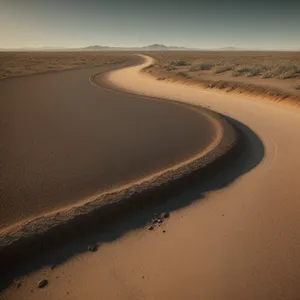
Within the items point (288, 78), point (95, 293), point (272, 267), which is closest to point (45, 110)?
point (95, 293)

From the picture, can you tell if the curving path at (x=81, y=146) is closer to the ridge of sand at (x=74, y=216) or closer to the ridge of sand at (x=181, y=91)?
the ridge of sand at (x=74, y=216)

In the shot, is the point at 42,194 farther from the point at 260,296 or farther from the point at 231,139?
the point at 231,139

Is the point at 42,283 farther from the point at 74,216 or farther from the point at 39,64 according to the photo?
the point at 39,64

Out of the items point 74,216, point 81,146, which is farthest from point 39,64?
point 74,216

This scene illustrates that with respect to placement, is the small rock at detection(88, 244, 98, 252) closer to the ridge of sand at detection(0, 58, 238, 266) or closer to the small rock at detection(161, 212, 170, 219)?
the ridge of sand at detection(0, 58, 238, 266)

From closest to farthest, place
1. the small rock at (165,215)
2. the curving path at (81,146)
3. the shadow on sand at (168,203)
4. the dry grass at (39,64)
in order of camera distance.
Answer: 1. the shadow on sand at (168,203)
2. the small rock at (165,215)
3. the curving path at (81,146)
4. the dry grass at (39,64)

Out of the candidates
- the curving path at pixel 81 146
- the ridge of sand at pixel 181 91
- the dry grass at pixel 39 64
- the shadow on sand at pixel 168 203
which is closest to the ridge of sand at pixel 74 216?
the shadow on sand at pixel 168 203
